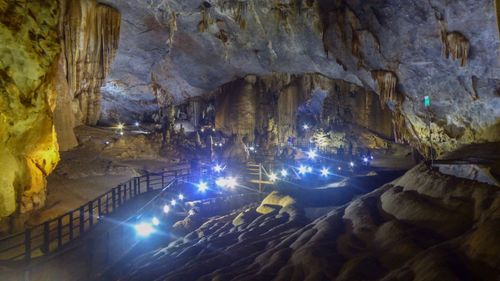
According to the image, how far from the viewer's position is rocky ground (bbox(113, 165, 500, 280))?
4.36 m

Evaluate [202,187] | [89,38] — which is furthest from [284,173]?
[89,38]

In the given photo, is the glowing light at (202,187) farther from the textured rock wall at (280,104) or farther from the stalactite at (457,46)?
the stalactite at (457,46)

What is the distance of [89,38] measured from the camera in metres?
13.2

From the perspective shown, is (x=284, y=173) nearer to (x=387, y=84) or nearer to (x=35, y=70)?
(x=387, y=84)

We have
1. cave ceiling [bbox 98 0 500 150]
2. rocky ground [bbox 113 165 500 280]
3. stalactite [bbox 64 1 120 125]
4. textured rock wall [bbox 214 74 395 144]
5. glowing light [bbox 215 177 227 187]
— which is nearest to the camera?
rocky ground [bbox 113 165 500 280]

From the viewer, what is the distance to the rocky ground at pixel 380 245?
4.36 m

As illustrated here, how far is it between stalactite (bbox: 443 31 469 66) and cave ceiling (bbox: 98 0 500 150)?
0.09 feet

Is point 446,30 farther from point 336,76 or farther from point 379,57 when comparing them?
point 336,76

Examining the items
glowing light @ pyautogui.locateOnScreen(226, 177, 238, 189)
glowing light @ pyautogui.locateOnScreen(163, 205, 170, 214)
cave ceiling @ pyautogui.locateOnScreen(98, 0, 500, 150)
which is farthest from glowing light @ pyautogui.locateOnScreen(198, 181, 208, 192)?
cave ceiling @ pyautogui.locateOnScreen(98, 0, 500, 150)

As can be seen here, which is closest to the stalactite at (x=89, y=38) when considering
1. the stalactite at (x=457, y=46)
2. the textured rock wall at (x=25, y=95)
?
the textured rock wall at (x=25, y=95)

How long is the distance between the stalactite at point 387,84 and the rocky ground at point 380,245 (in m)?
5.93

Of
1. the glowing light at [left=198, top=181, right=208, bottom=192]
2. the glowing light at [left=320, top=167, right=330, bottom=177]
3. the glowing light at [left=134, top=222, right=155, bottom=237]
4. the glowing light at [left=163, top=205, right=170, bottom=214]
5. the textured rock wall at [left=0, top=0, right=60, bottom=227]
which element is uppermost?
the textured rock wall at [left=0, top=0, right=60, bottom=227]

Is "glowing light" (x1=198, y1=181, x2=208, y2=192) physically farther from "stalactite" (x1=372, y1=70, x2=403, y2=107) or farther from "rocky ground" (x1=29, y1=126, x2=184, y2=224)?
"stalactite" (x1=372, y1=70, x2=403, y2=107)

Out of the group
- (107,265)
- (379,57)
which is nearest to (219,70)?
(379,57)
